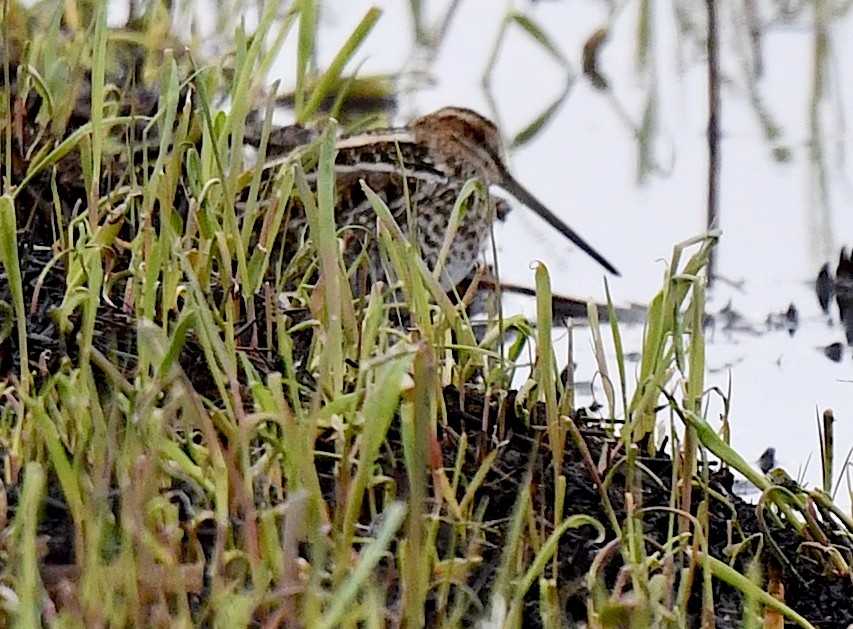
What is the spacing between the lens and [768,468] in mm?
2307

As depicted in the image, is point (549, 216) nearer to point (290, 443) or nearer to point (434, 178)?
point (434, 178)

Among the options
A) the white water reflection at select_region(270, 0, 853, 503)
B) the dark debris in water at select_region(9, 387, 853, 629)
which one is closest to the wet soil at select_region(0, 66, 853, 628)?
the dark debris in water at select_region(9, 387, 853, 629)

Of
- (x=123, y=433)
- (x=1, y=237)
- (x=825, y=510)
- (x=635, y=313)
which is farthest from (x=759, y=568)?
(x=635, y=313)

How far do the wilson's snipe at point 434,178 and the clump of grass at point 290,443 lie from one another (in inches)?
16.4

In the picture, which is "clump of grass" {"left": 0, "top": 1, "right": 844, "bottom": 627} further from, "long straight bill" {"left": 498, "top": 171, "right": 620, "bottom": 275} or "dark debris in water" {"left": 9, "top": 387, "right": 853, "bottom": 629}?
"long straight bill" {"left": 498, "top": 171, "right": 620, "bottom": 275}

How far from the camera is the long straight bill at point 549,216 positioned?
3.04 m

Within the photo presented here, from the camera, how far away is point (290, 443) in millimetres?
1544

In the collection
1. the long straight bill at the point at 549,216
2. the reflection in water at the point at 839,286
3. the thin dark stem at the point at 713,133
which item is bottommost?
the reflection in water at the point at 839,286

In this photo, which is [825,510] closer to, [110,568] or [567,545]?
[567,545]

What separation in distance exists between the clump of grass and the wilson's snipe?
0.42 metres

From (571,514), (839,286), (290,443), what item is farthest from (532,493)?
(839,286)

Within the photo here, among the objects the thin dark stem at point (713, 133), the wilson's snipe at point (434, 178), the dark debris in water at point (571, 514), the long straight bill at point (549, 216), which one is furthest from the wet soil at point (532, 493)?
the thin dark stem at point (713, 133)

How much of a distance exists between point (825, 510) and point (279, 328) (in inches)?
25.8

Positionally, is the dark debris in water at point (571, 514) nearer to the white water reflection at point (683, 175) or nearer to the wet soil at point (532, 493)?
the wet soil at point (532, 493)
